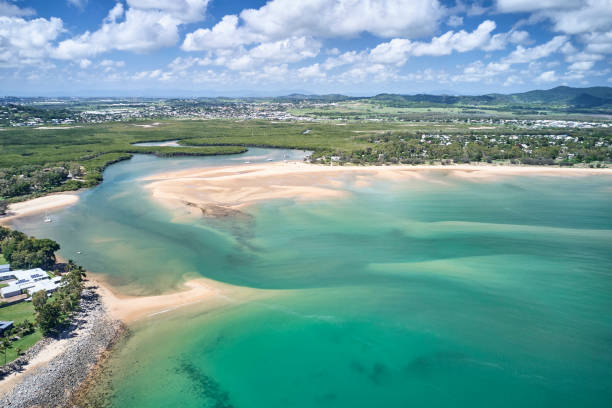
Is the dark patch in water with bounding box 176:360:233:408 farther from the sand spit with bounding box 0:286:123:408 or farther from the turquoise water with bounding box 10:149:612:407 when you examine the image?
the sand spit with bounding box 0:286:123:408

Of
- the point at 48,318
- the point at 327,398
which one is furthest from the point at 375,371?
the point at 48,318

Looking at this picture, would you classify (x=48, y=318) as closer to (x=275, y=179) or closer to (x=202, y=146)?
(x=275, y=179)

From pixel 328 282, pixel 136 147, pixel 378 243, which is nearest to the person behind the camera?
pixel 328 282

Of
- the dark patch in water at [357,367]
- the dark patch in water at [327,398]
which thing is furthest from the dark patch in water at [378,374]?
the dark patch in water at [327,398]

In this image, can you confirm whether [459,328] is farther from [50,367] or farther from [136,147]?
[136,147]

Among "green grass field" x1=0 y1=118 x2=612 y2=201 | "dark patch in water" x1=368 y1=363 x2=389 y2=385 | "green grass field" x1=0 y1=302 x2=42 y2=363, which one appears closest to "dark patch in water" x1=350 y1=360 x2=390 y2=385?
"dark patch in water" x1=368 y1=363 x2=389 y2=385

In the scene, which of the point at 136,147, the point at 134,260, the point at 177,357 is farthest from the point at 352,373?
the point at 136,147
